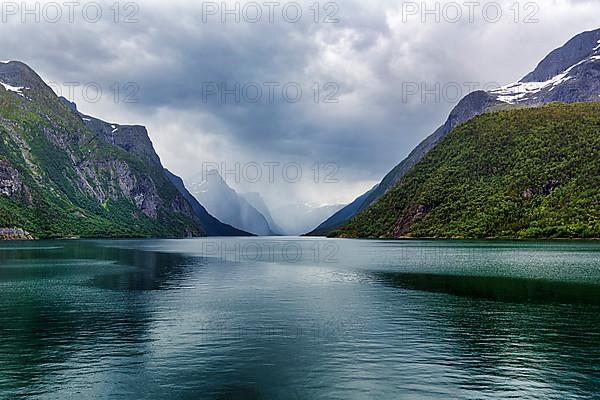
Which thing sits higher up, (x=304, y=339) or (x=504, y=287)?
(x=504, y=287)

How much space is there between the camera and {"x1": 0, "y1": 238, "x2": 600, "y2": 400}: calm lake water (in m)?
35.0

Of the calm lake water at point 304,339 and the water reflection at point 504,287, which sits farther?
the water reflection at point 504,287

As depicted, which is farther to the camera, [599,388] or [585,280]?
[585,280]

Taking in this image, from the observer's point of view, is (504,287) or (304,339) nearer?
(304,339)

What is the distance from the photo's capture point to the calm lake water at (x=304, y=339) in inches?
1378

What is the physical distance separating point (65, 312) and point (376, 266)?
83.4 metres

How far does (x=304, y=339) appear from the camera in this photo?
49625 millimetres

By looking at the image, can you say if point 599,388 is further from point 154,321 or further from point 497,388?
point 154,321

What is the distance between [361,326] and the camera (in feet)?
183

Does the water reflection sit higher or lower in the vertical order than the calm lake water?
higher

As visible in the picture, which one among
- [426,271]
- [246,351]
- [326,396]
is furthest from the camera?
[426,271]

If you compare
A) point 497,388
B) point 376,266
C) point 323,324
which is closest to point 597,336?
point 497,388

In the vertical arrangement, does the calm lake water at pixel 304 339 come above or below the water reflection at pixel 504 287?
below

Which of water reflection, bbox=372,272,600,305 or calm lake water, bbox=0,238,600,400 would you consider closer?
calm lake water, bbox=0,238,600,400
